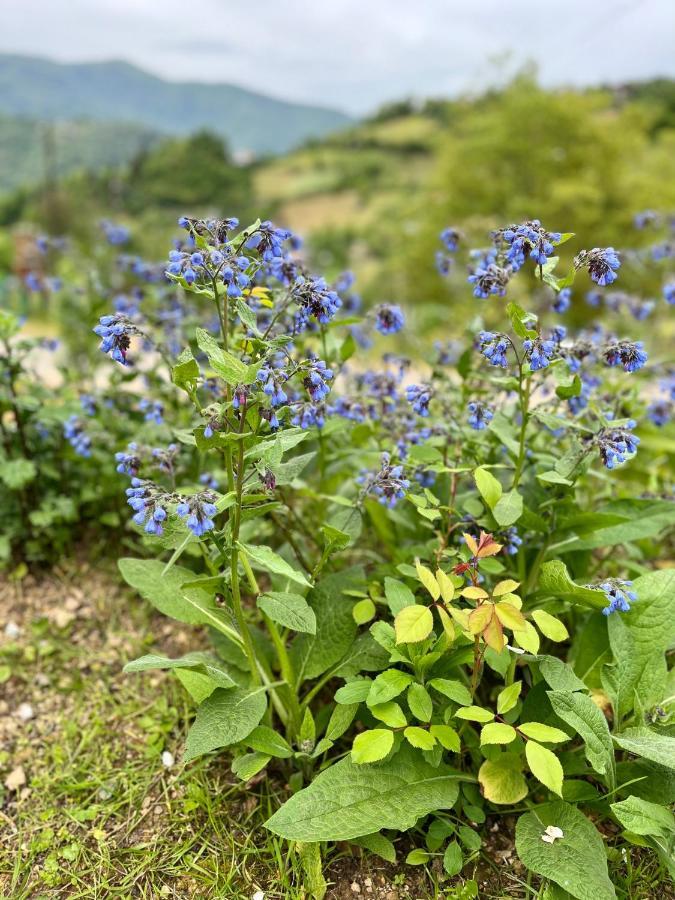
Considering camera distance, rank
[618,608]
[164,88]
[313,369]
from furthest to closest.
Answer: [164,88] < [618,608] < [313,369]

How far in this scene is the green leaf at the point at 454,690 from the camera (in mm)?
1821

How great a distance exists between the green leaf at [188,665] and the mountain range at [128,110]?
55772mm

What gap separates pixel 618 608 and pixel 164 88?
14961cm

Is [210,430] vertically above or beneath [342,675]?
above

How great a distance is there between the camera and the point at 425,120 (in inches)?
2293

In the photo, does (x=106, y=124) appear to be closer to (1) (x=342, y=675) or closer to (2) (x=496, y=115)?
(2) (x=496, y=115)

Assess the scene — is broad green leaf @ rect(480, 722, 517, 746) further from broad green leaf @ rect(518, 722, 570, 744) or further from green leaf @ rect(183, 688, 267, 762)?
green leaf @ rect(183, 688, 267, 762)

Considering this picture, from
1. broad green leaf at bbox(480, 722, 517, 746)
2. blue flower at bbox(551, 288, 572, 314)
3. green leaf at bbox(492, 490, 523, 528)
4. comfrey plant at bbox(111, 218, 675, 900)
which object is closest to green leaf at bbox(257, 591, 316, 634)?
comfrey plant at bbox(111, 218, 675, 900)

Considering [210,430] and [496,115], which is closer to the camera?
[210,430]

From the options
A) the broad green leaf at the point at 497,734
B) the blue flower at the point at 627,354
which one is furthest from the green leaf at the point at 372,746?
the blue flower at the point at 627,354

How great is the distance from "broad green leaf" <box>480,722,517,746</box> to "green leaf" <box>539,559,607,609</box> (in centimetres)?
49

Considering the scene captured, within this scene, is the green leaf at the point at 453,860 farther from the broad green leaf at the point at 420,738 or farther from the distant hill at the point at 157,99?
the distant hill at the point at 157,99

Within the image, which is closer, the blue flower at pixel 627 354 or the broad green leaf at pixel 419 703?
the broad green leaf at pixel 419 703

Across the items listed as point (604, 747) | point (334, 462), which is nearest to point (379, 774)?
point (604, 747)
